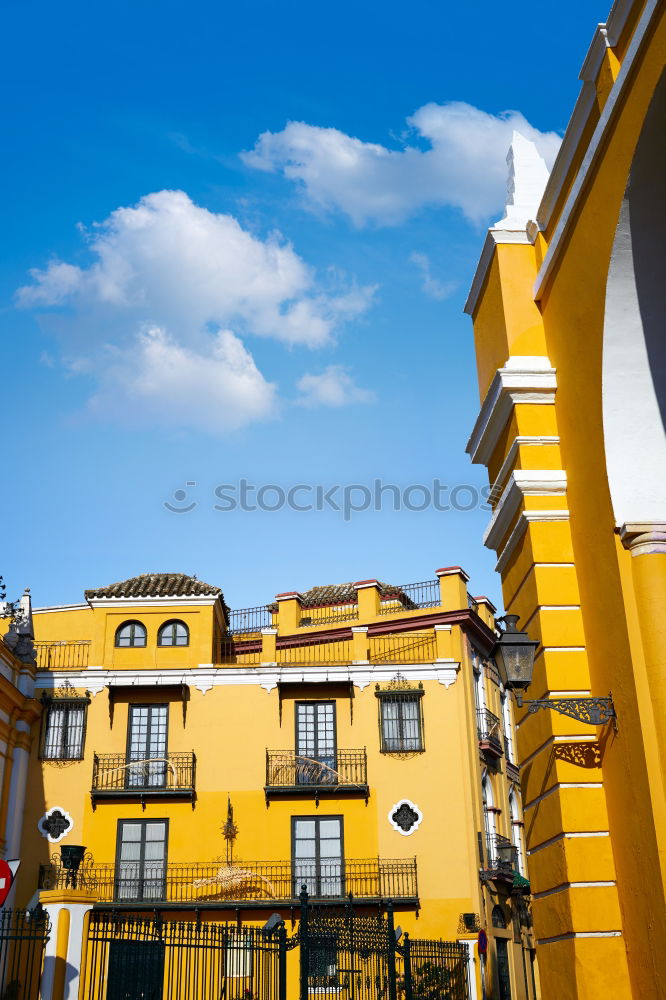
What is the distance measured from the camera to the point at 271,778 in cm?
2744

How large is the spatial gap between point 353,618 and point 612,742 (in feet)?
85.8

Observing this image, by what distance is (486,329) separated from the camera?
9133 mm

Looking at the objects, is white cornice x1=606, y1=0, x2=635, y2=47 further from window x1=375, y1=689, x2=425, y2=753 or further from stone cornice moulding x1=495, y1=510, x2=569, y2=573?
window x1=375, y1=689, x2=425, y2=753

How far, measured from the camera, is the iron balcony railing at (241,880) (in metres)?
26.0

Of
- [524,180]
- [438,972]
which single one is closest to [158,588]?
[438,972]

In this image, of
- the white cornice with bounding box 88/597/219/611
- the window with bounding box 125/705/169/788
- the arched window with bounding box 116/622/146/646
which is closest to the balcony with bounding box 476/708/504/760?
the white cornice with bounding box 88/597/219/611

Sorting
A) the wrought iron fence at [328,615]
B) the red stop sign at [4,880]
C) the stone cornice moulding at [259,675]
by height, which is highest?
the wrought iron fence at [328,615]

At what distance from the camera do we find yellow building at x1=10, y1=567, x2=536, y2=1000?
2625 centimetres

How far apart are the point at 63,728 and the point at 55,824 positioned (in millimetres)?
2504

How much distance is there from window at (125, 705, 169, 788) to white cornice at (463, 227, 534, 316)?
2065 centimetres

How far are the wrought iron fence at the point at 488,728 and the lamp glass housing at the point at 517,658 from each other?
22921mm

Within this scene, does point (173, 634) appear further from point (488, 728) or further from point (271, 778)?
point (488, 728)

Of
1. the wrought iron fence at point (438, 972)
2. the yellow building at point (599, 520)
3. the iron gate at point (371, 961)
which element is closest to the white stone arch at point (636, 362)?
the yellow building at point (599, 520)

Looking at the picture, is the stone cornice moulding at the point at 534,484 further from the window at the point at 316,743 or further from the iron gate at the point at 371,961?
the window at the point at 316,743
